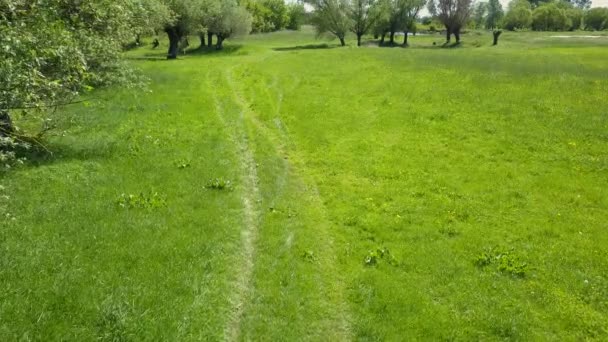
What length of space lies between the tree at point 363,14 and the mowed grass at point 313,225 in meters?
66.2

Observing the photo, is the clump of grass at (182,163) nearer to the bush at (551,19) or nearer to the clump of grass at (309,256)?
the clump of grass at (309,256)

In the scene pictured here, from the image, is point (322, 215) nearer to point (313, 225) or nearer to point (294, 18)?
point (313, 225)

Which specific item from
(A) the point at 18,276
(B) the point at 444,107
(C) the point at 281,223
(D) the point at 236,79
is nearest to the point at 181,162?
(C) the point at 281,223

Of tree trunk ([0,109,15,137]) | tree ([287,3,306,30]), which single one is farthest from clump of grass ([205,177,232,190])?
tree ([287,3,306,30])

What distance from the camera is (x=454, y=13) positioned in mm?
100688

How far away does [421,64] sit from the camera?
155 feet

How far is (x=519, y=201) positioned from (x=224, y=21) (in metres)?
67.2

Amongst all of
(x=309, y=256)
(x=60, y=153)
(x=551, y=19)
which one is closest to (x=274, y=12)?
(x=551, y=19)

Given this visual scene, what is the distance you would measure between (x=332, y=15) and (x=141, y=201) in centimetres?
8030

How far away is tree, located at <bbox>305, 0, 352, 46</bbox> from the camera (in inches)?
3489

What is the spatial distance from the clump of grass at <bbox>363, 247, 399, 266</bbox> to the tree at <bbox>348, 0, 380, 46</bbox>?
83861mm

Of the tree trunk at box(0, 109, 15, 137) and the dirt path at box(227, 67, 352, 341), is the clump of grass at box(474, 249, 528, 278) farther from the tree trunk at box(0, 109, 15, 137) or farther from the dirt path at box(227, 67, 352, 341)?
the tree trunk at box(0, 109, 15, 137)

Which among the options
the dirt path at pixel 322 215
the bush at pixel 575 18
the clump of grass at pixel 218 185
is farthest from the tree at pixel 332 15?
the bush at pixel 575 18

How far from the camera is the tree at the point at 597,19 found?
174 m
